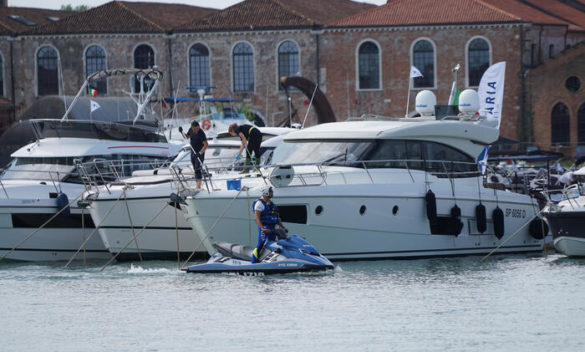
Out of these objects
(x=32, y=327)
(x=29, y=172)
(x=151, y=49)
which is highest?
(x=151, y=49)

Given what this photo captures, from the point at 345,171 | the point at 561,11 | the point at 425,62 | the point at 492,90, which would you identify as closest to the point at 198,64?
the point at 425,62

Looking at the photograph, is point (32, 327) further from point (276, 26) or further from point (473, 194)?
point (276, 26)

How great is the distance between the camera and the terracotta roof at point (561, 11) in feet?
208

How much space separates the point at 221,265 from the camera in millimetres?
18922

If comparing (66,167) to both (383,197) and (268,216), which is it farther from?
(383,197)

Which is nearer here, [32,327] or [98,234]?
[32,327]

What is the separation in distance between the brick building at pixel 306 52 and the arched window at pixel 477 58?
46mm

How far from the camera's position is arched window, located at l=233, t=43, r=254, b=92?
180 ft

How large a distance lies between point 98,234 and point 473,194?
726 cm

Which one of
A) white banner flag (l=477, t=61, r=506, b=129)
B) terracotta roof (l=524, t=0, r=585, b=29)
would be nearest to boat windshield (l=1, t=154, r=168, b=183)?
white banner flag (l=477, t=61, r=506, b=129)

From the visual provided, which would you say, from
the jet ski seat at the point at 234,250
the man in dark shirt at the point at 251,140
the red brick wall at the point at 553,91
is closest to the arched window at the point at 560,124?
the red brick wall at the point at 553,91

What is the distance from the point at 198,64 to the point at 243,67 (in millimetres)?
2167

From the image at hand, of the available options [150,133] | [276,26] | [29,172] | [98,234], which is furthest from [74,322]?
[276,26]

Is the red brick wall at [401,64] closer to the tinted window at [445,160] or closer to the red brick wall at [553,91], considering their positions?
the red brick wall at [553,91]
